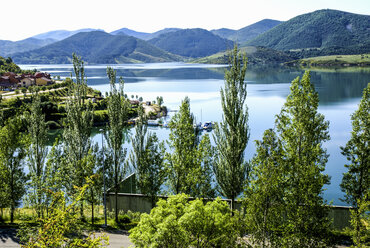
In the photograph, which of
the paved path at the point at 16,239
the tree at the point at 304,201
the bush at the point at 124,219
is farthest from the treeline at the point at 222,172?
the paved path at the point at 16,239

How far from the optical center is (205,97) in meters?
115

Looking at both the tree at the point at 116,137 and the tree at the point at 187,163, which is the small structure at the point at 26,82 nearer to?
the tree at the point at 116,137

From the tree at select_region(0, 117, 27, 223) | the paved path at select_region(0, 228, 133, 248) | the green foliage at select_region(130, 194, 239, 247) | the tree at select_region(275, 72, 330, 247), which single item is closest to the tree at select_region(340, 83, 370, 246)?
the tree at select_region(275, 72, 330, 247)

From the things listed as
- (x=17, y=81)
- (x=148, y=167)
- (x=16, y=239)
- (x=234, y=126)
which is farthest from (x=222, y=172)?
(x=17, y=81)

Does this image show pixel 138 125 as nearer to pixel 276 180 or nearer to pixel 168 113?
pixel 276 180

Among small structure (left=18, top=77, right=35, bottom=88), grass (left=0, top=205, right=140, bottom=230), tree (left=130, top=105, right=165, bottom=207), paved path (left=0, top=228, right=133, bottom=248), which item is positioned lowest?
grass (left=0, top=205, right=140, bottom=230)

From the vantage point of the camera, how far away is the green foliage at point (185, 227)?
10.8 metres

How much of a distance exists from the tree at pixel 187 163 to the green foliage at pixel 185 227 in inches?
290

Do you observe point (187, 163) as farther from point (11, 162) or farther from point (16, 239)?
point (11, 162)

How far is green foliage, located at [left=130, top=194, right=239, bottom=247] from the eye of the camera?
10844 millimetres

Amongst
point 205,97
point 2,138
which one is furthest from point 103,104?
point 2,138

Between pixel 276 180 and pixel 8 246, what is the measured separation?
54.3ft

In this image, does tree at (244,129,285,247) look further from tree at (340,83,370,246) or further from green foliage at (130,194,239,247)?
tree at (340,83,370,246)

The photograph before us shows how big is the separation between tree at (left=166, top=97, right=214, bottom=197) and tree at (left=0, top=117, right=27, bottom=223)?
11222mm
